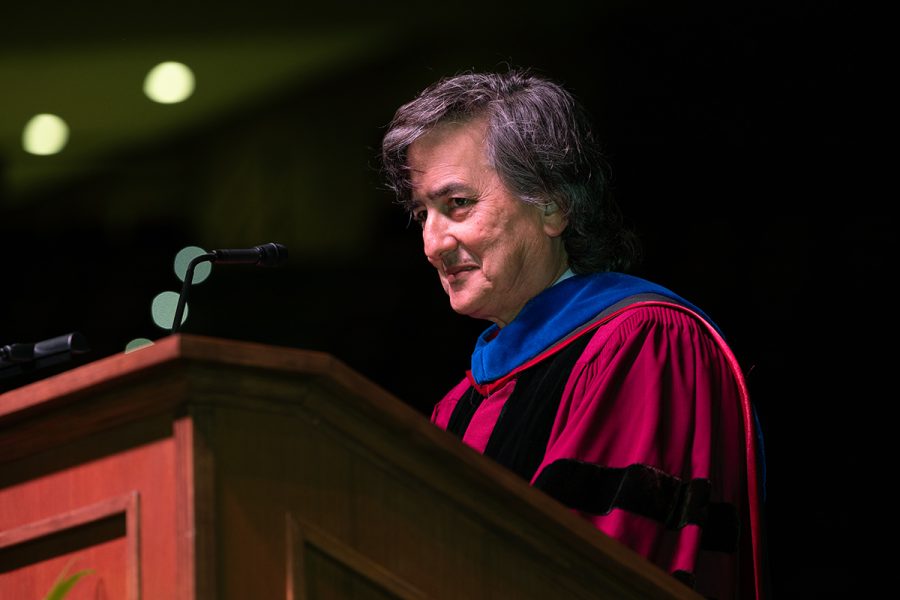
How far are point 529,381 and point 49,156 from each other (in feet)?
10.1

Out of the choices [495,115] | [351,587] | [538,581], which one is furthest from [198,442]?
[495,115]

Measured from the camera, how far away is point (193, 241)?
5.34 m

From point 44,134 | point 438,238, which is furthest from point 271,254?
point 44,134

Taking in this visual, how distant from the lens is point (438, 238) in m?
3.02

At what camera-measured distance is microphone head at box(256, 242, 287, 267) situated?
2.47m

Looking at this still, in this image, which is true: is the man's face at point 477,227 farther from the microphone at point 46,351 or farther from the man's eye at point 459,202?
the microphone at point 46,351

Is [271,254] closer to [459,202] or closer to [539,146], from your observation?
[459,202]

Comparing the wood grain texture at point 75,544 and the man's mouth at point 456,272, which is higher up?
the man's mouth at point 456,272

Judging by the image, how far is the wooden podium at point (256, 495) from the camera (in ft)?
4.17

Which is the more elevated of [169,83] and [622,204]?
[169,83]

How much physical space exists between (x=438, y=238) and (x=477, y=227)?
96 millimetres

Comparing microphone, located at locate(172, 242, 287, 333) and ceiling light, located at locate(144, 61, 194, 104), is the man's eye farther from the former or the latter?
ceiling light, located at locate(144, 61, 194, 104)

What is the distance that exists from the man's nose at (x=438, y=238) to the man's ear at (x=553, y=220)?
0.23 m

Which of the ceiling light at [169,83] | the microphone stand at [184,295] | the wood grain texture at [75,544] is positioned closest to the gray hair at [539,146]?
the microphone stand at [184,295]
